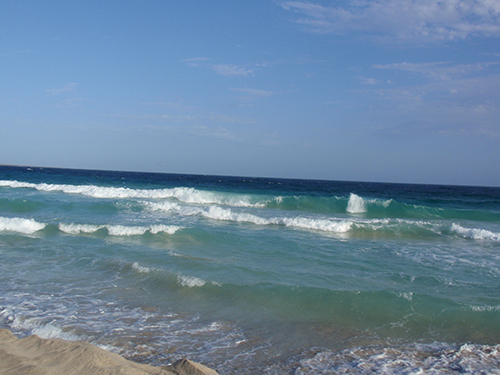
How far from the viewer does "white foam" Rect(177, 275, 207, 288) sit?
22.3ft

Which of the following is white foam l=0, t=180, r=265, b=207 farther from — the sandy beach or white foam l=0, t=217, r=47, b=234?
the sandy beach

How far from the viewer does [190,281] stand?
272 inches

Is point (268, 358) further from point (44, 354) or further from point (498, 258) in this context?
point (498, 258)

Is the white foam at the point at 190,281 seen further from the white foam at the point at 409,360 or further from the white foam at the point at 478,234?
the white foam at the point at 478,234

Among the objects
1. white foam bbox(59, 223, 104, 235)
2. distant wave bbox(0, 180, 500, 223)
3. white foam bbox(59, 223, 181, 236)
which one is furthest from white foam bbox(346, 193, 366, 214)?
white foam bbox(59, 223, 104, 235)

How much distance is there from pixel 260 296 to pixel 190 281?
5.22ft

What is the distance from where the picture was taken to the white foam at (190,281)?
681cm

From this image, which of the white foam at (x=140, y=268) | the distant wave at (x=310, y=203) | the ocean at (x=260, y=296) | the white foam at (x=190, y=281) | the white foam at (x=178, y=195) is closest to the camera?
the ocean at (x=260, y=296)

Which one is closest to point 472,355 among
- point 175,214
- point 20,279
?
point 20,279

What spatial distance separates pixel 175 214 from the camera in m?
18.0

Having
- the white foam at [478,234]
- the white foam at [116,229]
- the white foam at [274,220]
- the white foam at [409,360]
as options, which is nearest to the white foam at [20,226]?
the white foam at [116,229]

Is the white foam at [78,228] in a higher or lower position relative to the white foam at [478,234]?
lower

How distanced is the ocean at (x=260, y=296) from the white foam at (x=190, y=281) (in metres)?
0.03

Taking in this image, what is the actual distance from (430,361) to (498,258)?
797 cm
